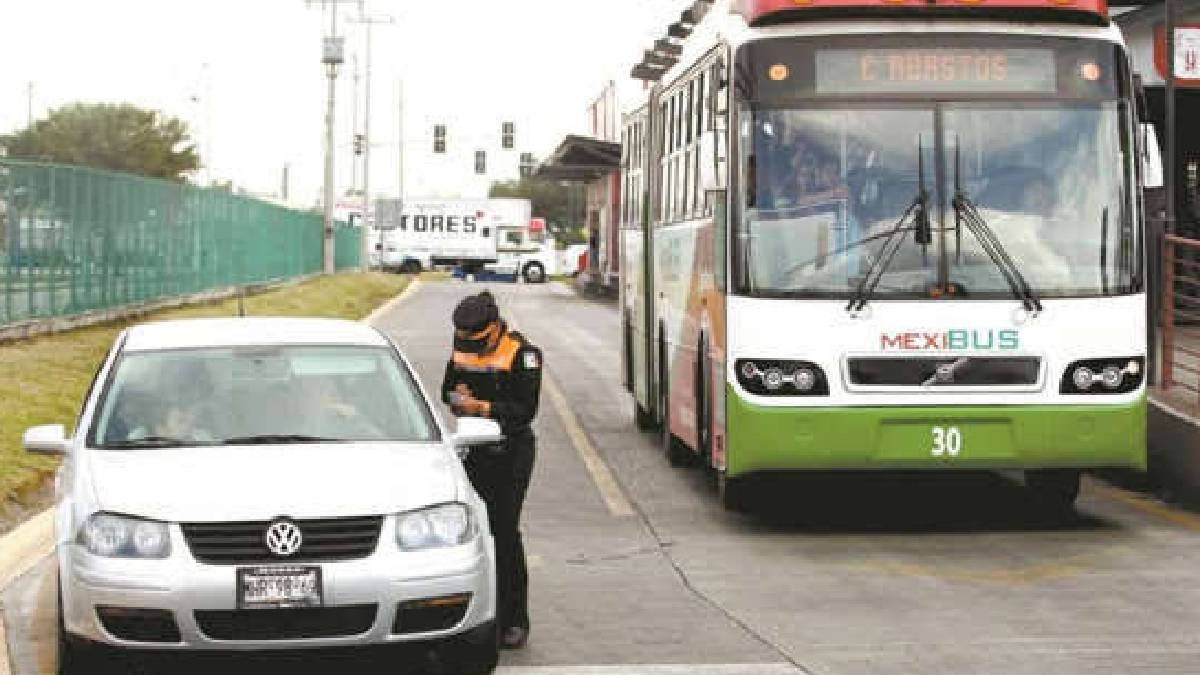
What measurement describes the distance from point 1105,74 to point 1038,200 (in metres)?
0.86

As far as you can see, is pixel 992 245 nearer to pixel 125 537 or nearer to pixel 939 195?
pixel 939 195

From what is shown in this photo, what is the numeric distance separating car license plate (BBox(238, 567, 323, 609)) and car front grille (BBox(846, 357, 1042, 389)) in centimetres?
571

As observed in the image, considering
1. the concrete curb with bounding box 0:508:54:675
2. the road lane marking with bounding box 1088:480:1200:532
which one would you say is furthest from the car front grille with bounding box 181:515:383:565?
the road lane marking with bounding box 1088:480:1200:532

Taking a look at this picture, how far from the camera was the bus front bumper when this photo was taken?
1380 centimetres

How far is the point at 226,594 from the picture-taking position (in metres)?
8.63

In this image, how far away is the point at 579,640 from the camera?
34.4 ft

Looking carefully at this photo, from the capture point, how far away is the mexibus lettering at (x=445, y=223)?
356ft

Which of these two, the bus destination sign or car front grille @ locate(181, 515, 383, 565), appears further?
the bus destination sign

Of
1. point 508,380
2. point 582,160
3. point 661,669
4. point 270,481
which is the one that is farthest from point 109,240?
point 582,160

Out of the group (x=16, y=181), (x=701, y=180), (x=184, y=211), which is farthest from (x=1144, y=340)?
(x=184, y=211)

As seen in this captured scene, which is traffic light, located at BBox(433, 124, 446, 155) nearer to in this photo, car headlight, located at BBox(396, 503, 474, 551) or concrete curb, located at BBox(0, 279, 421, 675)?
concrete curb, located at BBox(0, 279, 421, 675)

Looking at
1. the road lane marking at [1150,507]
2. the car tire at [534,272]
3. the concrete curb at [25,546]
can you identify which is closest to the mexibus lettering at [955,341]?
the road lane marking at [1150,507]

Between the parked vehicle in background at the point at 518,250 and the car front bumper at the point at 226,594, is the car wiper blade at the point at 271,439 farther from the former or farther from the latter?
the parked vehicle in background at the point at 518,250

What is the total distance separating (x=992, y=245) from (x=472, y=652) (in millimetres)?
5683
